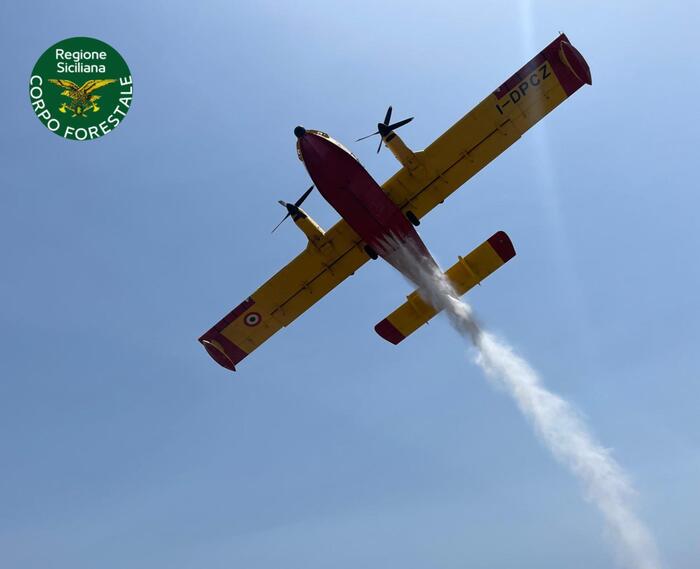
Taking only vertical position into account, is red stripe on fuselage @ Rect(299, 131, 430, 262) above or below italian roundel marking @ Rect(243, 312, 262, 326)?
above

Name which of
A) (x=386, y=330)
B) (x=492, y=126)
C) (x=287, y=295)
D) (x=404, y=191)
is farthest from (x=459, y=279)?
(x=287, y=295)

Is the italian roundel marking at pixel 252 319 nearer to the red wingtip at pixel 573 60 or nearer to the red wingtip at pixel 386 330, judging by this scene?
the red wingtip at pixel 386 330

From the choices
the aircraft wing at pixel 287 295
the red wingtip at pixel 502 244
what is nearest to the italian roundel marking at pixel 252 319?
the aircraft wing at pixel 287 295

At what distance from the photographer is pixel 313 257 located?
27922 mm

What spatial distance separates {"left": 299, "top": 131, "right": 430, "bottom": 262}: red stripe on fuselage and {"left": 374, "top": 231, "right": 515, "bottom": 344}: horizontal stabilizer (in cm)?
230

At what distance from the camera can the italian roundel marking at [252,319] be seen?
95.9ft

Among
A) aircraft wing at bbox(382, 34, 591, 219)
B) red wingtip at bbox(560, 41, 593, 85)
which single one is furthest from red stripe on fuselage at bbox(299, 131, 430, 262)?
red wingtip at bbox(560, 41, 593, 85)

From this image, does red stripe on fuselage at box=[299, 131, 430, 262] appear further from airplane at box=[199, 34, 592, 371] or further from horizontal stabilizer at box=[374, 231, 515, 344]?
horizontal stabilizer at box=[374, 231, 515, 344]

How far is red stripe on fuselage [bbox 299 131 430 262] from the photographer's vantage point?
A: 945 inches

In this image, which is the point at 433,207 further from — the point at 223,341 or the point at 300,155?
the point at 223,341

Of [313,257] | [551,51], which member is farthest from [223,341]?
[551,51]

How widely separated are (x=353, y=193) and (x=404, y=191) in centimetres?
264

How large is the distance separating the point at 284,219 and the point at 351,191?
11.7 ft

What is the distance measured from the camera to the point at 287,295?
2894 cm
